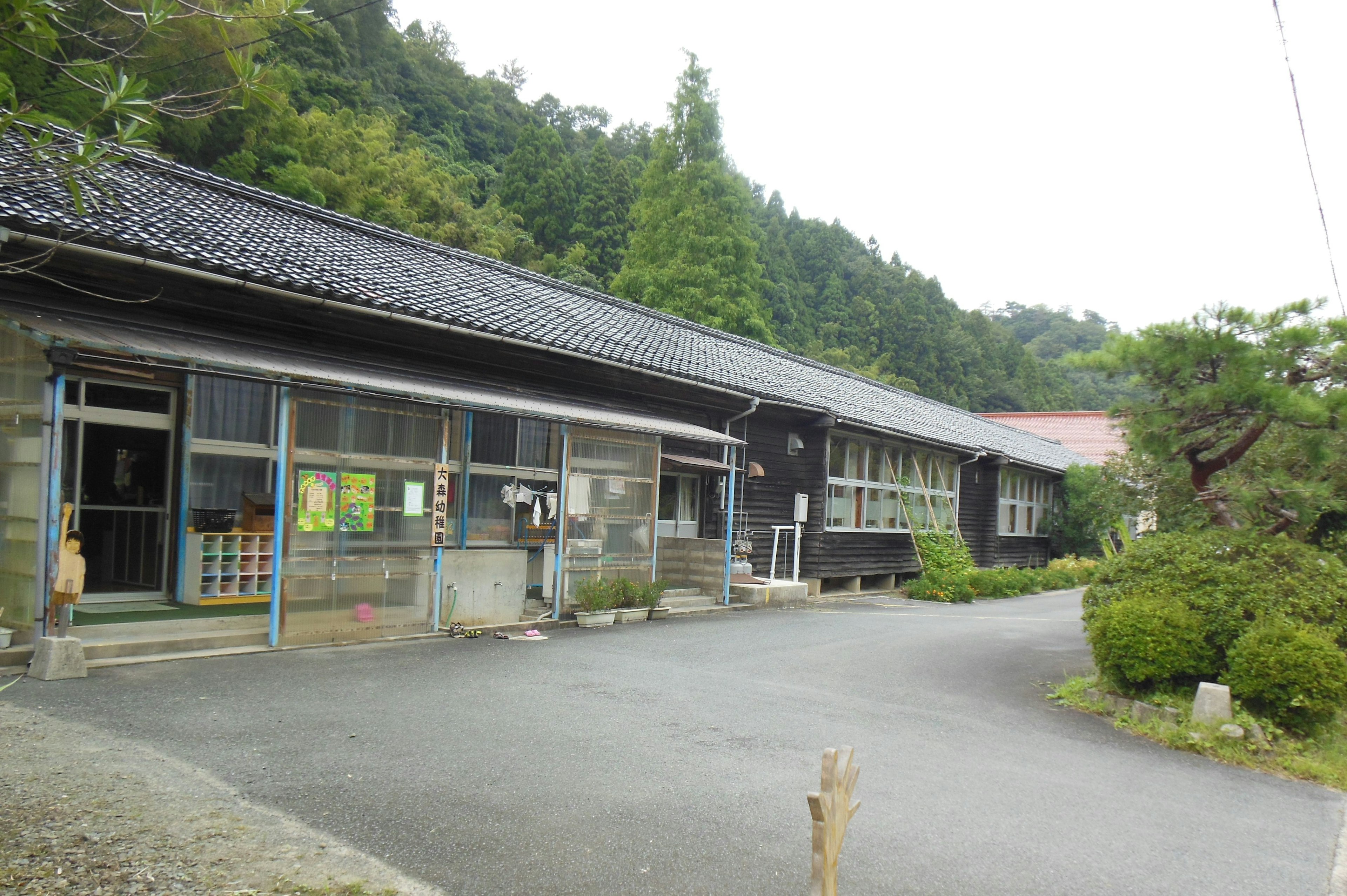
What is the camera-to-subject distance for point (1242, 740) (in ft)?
22.2

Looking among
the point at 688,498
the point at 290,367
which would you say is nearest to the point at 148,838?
the point at 290,367

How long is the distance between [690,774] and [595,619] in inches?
229

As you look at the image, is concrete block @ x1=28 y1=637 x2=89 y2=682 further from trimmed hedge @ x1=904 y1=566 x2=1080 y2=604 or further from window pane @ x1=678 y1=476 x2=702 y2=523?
trimmed hedge @ x1=904 y1=566 x2=1080 y2=604

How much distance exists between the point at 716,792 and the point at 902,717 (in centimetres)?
275

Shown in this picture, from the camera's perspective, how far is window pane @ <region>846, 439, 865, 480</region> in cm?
1827

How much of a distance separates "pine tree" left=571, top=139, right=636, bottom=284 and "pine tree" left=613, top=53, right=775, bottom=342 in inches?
151

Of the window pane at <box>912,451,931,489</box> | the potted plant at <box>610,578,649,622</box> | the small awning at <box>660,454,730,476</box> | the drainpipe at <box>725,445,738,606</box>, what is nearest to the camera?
the potted plant at <box>610,578,649,622</box>

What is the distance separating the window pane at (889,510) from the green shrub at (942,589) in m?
1.43

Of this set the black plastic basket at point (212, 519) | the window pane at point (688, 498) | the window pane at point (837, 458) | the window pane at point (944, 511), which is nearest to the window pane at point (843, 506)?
the window pane at point (837, 458)

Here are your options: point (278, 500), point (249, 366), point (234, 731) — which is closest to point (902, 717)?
point (234, 731)

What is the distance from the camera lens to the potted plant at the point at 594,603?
11.0 m

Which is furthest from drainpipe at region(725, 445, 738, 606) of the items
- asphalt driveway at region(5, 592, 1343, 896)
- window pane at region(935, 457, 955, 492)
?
window pane at region(935, 457, 955, 492)

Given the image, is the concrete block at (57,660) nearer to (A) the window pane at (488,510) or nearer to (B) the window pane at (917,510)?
(A) the window pane at (488,510)

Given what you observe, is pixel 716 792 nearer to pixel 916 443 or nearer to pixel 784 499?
pixel 784 499
